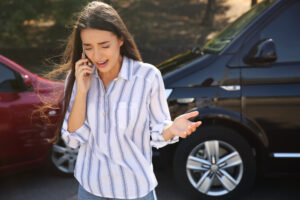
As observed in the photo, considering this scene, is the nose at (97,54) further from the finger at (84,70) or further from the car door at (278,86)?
the car door at (278,86)

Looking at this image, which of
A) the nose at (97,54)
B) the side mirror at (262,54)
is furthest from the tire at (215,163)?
the nose at (97,54)

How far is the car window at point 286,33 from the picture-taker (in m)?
3.86

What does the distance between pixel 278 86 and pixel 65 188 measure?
241 cm

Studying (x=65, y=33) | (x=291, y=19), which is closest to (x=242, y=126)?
(x=291, y=19)

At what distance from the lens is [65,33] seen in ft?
44.3

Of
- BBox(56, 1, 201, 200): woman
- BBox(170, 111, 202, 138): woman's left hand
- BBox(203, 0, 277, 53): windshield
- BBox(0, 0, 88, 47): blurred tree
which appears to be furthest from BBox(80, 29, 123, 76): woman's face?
BBox(0, 0, 88, 47): blurred tree

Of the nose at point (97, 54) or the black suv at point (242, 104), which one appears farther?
the black suv at point (242, 104)

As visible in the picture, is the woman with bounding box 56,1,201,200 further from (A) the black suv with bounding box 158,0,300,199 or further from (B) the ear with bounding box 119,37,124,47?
(A) the black suv with bounding box 158,0,300,199

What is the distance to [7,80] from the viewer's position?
429 cm

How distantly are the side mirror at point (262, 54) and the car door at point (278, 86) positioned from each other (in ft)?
0.10

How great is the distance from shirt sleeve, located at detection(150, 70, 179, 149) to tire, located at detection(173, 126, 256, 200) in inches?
72.0

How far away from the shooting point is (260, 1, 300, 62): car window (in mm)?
3863

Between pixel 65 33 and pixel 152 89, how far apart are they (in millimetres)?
11904

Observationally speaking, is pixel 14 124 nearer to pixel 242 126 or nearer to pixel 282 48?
pixel 242 126
